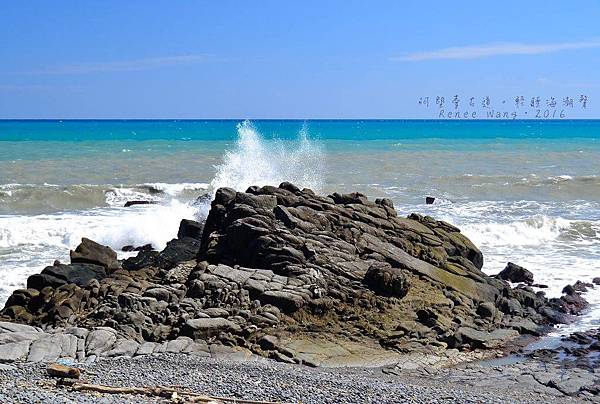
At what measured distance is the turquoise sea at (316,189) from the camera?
26281 millimetres

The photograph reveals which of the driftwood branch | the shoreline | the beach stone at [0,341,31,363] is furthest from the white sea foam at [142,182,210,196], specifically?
the driftwood branch

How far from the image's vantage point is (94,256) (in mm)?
20750

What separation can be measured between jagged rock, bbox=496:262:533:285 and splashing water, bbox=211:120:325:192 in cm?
1985

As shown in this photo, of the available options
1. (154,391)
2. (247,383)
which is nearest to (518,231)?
(247,383)

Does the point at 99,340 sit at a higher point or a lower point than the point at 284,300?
lower

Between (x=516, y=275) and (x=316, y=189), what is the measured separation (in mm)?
22020

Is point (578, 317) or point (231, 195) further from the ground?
point (231, 195)

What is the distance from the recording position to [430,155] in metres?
68.1

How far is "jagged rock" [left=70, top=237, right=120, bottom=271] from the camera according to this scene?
20531mm

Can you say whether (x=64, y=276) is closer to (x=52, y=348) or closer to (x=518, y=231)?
(x=52, y=348)

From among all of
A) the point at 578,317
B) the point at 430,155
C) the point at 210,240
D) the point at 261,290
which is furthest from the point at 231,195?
the point at 430,155

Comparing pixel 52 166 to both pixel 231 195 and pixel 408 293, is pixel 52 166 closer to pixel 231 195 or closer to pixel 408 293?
pixel 231 195

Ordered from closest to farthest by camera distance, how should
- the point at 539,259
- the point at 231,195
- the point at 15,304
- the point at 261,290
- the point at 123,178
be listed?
the point at 261,290
the point at 15,304
the point at 231,195
the point at 539,259
the point at 123,178

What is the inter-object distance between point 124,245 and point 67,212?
25.6ft
